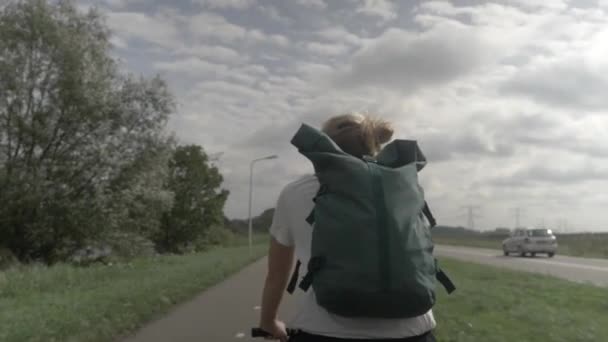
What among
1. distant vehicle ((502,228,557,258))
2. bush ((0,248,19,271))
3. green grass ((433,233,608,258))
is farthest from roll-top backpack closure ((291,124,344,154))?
distant vehicle ((502,228,557,258))

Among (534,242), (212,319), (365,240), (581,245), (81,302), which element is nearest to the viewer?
(365,240)

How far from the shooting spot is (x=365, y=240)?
6.48ft

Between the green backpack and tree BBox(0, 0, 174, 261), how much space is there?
2488 cm

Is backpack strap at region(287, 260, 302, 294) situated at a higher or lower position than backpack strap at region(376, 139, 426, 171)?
lower

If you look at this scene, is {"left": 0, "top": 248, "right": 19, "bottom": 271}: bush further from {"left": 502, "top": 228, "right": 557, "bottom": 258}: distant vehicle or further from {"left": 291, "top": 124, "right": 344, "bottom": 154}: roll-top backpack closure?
{"left": 502, "top": 228, "right": 557, "bottom": 258}: distant vehicle

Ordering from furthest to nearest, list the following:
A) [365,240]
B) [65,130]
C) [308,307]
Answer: [65,130] < [308,307] < [365,240]

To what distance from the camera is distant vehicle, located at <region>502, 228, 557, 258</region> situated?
3416cm

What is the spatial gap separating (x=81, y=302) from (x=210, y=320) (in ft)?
7.32

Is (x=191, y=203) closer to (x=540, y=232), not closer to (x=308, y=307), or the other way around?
(x=540, y=232)

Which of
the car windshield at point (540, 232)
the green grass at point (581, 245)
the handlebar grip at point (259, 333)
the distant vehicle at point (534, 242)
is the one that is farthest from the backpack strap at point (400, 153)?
the car windshield at point (540, 232)

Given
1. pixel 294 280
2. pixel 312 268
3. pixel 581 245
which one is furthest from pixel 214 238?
pixel 312 268

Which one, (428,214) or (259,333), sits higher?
(428,214)

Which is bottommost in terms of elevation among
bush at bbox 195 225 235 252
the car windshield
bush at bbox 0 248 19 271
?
bush at bbox 195 225 235 252

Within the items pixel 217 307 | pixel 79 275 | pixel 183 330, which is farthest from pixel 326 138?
pixel 79 275
